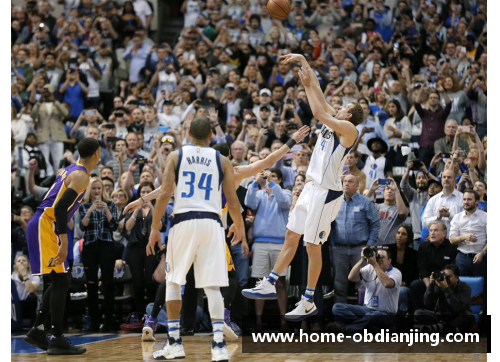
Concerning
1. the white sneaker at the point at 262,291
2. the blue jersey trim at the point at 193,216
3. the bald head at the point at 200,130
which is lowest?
the white sneaker at the point at 262,291

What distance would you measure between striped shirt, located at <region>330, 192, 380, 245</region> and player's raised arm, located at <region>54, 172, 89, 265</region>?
427 centimetres

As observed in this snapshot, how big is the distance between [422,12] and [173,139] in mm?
8032

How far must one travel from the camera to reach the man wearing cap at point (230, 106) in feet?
53.3

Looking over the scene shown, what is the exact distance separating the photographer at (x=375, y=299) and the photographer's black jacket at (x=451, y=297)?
20.2 inches

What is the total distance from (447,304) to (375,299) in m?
1.00

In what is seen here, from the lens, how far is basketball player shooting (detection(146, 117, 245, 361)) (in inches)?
320

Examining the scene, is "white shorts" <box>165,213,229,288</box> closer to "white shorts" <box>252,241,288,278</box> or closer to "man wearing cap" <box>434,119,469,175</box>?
"white shorts" <box>252,241,288,278</box>

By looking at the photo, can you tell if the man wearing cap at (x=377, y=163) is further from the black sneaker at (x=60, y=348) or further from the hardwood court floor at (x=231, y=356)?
the black sneaker at (x=60, y=348)

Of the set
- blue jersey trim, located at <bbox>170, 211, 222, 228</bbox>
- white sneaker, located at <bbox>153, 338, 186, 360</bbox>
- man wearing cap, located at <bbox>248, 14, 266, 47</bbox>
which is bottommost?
white sneaker, located at <bbox>153, 338, 186, 360</bbox>

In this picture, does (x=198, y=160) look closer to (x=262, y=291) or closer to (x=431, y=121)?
(x=262, y=291)

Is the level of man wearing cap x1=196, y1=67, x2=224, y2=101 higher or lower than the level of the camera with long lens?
higher

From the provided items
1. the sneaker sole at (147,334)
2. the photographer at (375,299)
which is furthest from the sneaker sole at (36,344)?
the photographer at (375,299)

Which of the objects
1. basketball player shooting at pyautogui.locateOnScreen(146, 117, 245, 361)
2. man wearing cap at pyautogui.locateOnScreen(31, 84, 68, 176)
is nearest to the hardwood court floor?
basketball player shooting at pyautogui.locateOnScreen(146, 117, 245, 361)

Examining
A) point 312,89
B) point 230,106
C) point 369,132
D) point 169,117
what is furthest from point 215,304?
point 230,106
